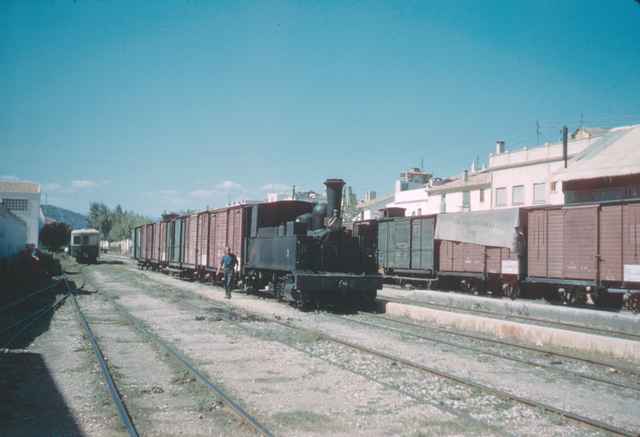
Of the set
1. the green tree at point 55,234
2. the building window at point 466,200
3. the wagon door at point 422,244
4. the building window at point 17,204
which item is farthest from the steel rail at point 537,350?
the building window at point 17,204

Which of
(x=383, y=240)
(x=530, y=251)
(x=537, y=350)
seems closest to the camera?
(x=537, y=350)

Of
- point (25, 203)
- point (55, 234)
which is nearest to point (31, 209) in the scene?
point (25, 203)

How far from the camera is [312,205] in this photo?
56.7 ft

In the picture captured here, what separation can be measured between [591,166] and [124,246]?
82807 millimetres

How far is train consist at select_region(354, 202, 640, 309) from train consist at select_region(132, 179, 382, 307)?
1.09 metres

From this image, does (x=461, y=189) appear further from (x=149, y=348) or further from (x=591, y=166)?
(x=149, y=348)

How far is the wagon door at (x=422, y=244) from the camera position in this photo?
70.3 feet

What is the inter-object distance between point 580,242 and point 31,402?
1415 cm

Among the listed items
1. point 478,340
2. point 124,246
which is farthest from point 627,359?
point 124,246

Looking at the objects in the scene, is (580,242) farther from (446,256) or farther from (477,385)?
(477,385)

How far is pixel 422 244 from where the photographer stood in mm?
21891

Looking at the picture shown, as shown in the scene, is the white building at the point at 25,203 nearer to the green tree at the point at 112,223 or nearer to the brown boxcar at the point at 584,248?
the green tree at the point at 112,223

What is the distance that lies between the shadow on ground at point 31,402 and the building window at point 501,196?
117 ft

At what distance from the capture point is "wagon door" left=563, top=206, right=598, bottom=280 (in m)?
14.6
